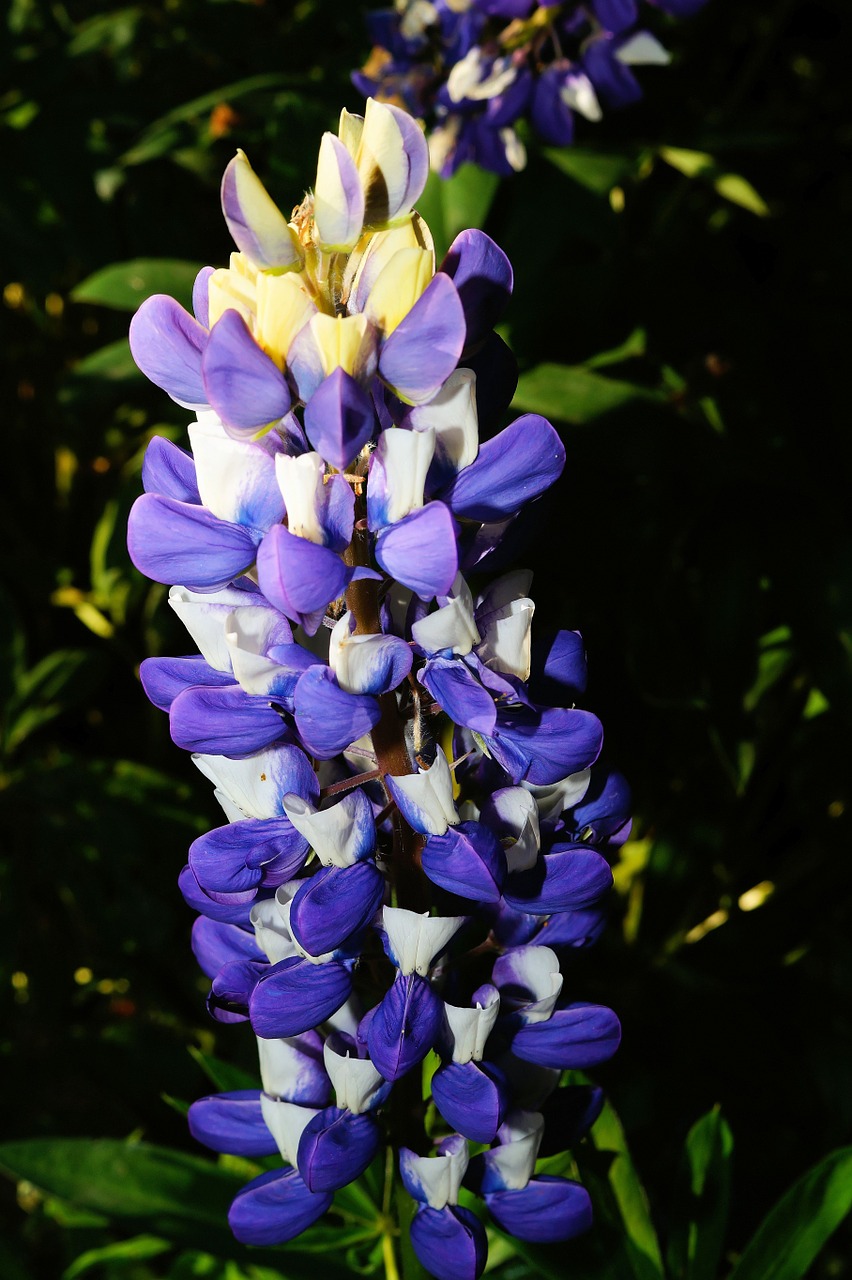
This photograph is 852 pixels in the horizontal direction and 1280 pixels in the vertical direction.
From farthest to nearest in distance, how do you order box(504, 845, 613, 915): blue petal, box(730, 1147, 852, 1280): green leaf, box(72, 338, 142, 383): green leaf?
box(72, 338, 142, 383): green leaf → box(730, 1147, 852, 1280): green leaf → box(504, 845, 613, 915): blue petal

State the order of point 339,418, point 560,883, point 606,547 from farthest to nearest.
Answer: point 606,547 → point 560,883 → point 339,418

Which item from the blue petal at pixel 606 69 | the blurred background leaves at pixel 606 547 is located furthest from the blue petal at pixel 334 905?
the blue petal at pixel 606 69

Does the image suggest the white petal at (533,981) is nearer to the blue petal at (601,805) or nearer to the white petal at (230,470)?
the blue petal at (601,805)

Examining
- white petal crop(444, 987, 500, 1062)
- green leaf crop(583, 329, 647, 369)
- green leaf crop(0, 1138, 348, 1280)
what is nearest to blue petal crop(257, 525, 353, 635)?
white petal crop(444, 987, 500, 1062)

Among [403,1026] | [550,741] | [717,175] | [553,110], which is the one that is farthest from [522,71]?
[403,1026]

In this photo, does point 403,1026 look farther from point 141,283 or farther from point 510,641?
point 141,283

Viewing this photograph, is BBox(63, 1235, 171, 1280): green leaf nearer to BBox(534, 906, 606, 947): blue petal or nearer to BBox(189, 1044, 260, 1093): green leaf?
BBox(189, 1044, 260, 1093): green leaf
